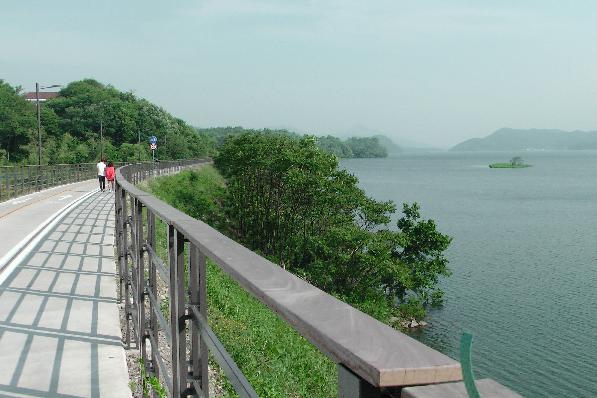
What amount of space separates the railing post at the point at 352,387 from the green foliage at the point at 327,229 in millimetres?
32976

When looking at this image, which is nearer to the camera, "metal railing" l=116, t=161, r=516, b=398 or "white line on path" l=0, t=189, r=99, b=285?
"metal railing" l=116, t=161, r=516, b=398

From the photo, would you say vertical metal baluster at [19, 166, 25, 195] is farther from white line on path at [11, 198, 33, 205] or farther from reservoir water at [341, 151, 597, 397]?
reservoir water at [341, 151, 597, 397]

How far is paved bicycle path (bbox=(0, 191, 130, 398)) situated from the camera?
5.37m

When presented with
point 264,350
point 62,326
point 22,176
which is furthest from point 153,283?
point 22,176

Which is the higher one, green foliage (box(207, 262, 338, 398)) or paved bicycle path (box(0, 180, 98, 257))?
paved bicycle path (box(0, 180, 98, 257))

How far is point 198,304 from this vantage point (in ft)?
9.05

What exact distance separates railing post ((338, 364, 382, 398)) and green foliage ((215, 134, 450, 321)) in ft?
108

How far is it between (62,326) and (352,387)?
261 inches

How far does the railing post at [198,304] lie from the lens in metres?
2.67

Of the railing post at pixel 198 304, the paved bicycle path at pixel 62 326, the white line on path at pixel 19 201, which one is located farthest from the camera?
→ the white line on path at pixel 19 201

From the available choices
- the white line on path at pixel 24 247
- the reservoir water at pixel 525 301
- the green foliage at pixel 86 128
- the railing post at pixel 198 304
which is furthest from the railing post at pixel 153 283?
the green foliage at pixel 86 128

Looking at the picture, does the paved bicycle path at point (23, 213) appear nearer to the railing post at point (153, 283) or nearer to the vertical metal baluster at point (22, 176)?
the vertical metal baluster at point (22, 176)

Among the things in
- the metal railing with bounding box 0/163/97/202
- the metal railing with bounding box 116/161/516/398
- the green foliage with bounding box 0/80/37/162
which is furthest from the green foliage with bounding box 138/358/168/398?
the green foliage with bounding box 0/80/37/162

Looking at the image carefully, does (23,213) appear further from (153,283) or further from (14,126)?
(14,126)
